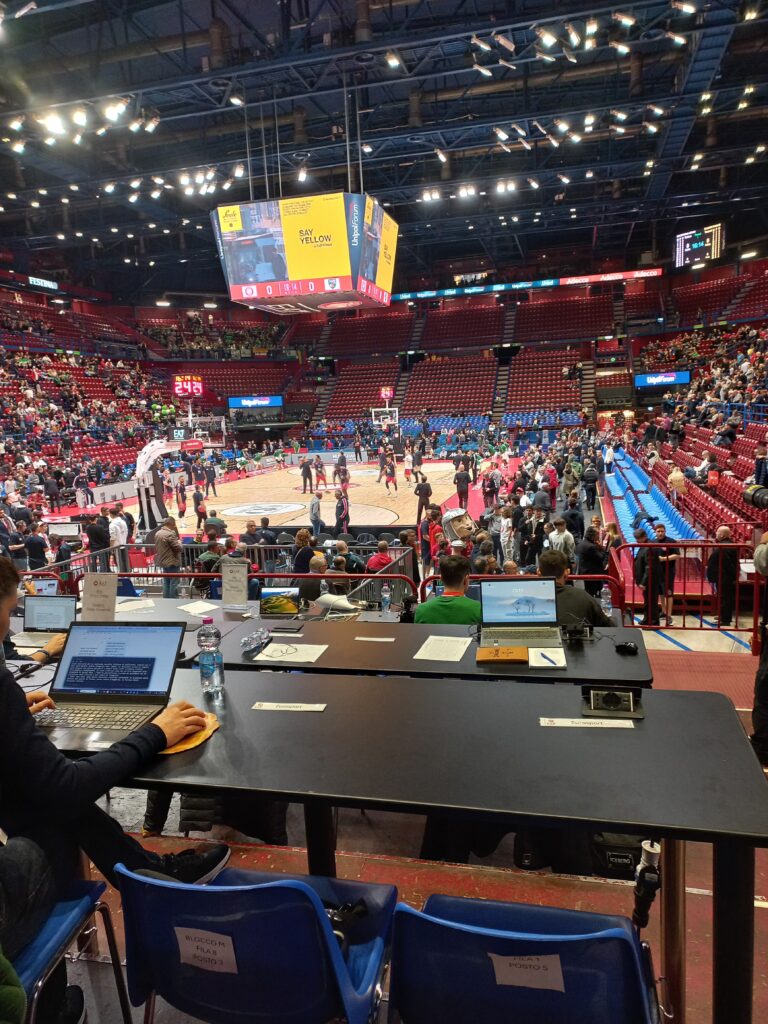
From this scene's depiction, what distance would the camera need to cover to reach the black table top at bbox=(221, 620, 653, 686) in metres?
2.93

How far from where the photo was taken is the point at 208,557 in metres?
8.32

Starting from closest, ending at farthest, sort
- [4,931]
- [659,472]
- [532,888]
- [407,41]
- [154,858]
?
[4,931] < [154,858] < [532,888] < [407,41] < [659,472]

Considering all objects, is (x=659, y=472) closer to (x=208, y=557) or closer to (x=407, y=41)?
(x=407, y=41)

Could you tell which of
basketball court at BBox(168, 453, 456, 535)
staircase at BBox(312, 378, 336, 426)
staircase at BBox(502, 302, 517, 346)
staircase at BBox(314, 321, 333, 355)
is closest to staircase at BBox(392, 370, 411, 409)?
staircase at BBox(312, 378, 336, 426)

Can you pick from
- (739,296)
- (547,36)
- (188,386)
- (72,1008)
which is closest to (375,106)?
(547,36)

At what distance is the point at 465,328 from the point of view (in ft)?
139

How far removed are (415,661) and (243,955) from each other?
172 cm

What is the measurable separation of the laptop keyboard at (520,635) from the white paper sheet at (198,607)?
2.12 m

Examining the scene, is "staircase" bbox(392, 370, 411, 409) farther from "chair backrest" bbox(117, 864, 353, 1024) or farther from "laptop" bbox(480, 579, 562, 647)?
"chair backrest" bbox(117, 864, 353, 1024)

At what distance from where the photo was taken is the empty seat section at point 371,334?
4362 centimetres

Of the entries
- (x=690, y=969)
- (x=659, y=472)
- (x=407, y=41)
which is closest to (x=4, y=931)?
(x=690, y=969)

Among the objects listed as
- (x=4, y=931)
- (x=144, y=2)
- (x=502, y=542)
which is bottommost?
(x=502, y=542)

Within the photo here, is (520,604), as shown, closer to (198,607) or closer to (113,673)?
(113,673)

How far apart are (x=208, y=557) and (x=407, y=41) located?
9.69 meters
